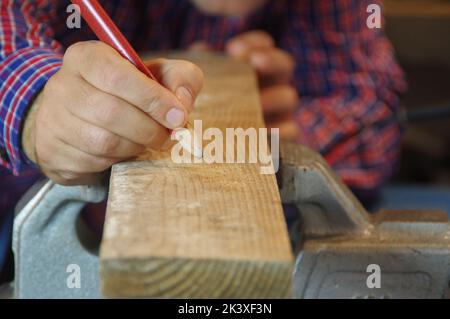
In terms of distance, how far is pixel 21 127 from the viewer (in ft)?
2.12

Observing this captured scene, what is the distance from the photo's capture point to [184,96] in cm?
58

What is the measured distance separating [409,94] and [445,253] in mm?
1513

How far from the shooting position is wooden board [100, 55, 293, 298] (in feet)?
1.27

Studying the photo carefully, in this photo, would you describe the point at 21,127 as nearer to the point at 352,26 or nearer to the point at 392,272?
the point at 392,272

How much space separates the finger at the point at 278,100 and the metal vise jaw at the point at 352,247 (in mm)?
399

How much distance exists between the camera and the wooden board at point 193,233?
386mm

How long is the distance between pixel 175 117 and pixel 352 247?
204 mm

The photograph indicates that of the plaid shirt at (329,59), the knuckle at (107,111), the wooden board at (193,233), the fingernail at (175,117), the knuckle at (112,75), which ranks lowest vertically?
the plaid shirt at (329,59)

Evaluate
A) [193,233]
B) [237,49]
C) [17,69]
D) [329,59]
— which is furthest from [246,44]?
[193,233]

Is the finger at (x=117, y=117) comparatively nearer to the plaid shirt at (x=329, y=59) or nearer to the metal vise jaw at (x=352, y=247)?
the metal vise jaw at (x=352, y=247)

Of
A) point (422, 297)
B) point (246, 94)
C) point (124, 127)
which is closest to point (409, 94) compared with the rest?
point (246, 94)

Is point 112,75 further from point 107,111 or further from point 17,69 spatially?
point 17,69

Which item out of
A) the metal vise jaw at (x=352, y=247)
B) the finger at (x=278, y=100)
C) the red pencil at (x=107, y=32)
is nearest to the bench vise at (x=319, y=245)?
the metal vise jaw at (x=352, y=247)

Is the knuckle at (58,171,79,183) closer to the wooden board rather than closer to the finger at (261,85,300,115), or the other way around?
the wooden board
